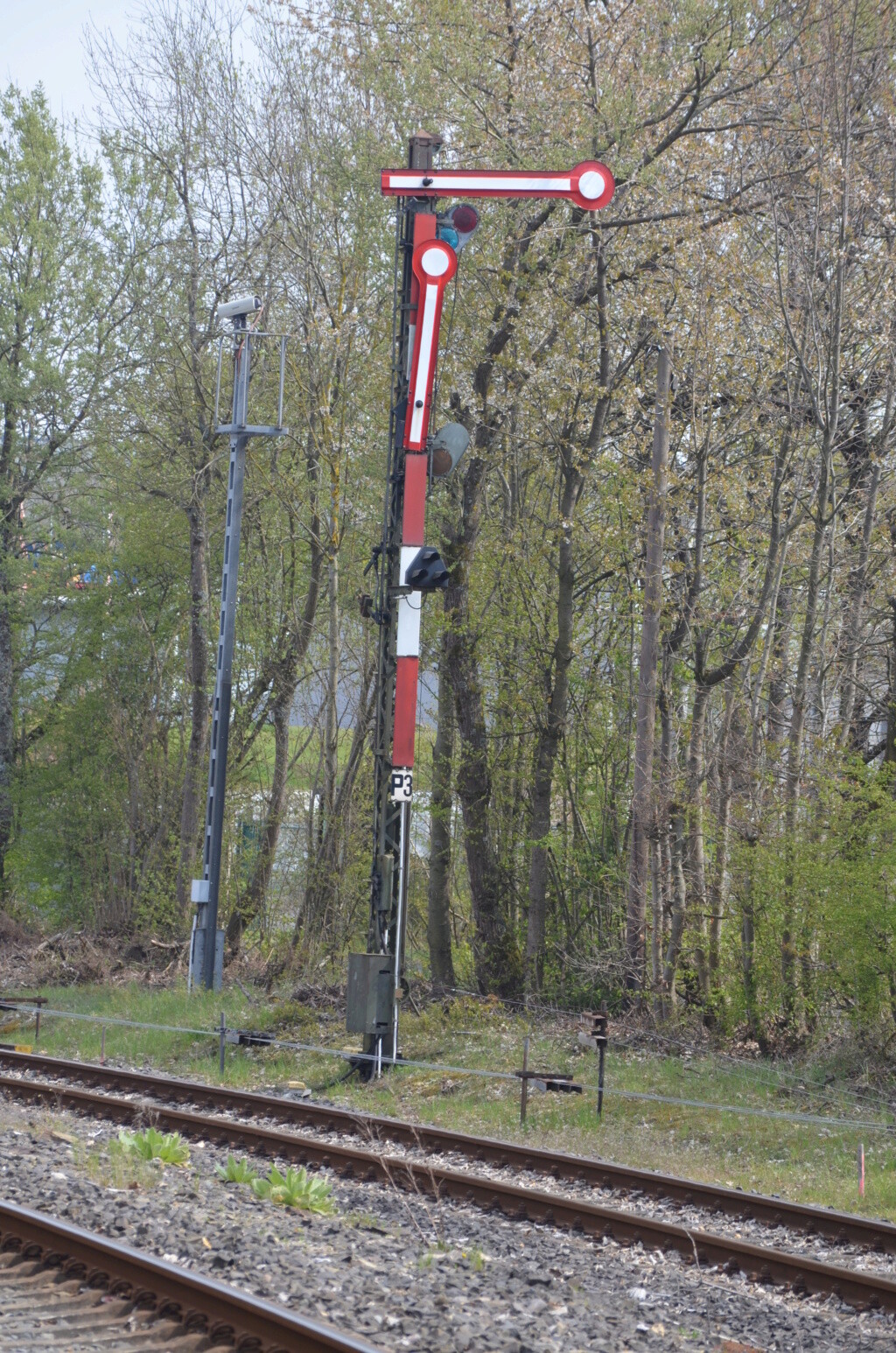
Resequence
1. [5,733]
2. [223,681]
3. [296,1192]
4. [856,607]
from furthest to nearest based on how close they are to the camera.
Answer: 1. [5,733]
2. [223,681]
3. [856,607]
4. [296,1192]

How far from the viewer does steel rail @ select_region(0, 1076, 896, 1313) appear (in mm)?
7438

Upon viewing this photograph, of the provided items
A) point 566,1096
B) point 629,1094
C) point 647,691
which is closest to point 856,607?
point 647,691

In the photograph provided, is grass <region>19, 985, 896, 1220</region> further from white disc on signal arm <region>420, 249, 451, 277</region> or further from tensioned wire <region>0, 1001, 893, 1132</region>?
white disc on signal arm <region>420, 249, 451, 277</region>

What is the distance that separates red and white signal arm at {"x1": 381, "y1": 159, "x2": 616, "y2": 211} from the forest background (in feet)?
9.95

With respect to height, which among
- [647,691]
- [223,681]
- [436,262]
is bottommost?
[647,691]

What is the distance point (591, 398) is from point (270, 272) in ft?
25.7

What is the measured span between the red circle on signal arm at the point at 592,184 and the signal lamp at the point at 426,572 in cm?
366

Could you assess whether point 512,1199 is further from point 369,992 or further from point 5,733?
point 5,733

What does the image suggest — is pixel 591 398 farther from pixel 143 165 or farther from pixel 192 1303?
pixel 192 1303

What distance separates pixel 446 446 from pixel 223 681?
655 centimetres

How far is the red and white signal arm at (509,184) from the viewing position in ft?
43.8

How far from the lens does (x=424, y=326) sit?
46.8ft

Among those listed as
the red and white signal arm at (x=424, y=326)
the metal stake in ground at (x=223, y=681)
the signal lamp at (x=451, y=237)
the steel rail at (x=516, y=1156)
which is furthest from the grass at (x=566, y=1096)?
the signal lamp at (x=451, y=237)

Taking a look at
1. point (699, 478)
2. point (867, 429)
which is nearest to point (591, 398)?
point (699, 478)
